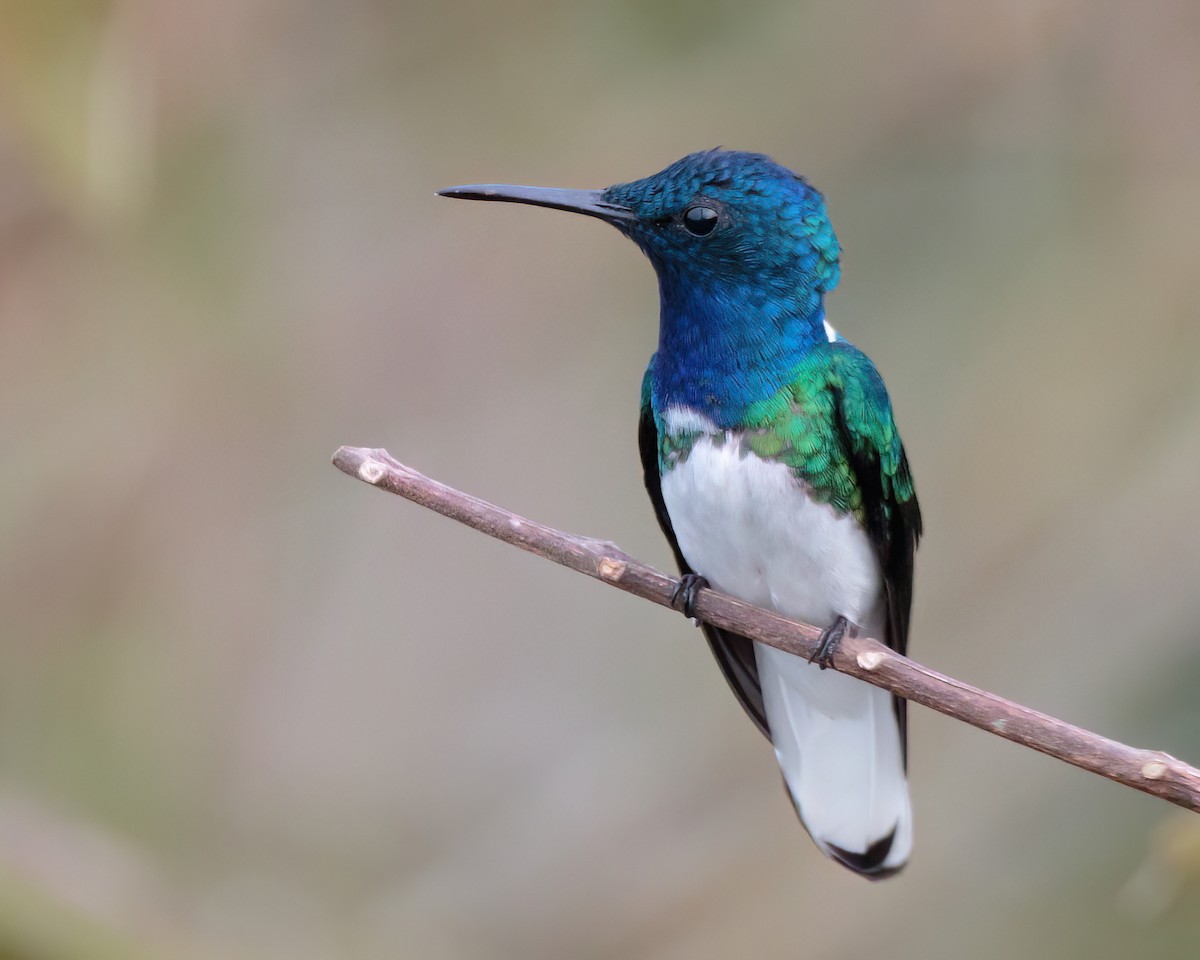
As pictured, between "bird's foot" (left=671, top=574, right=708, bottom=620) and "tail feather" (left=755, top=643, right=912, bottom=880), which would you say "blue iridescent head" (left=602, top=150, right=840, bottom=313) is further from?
"tail feather" (left=755, top=643, right=912, bottom=880)

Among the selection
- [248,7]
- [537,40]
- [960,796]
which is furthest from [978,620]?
[248,7]

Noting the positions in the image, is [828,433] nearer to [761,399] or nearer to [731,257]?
[761,399]

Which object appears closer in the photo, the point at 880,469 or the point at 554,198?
the point at 554,198

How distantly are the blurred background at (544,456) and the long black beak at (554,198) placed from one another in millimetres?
930

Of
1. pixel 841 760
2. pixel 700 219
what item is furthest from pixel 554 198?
Answer: pixel 841 760

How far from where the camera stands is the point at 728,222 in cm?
193

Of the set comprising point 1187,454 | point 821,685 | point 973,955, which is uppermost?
point 1187,454

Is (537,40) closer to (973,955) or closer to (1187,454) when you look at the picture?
(1187,454)

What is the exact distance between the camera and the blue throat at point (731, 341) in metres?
1.93

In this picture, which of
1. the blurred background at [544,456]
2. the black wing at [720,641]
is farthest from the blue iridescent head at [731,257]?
the blurred background at [544,456]

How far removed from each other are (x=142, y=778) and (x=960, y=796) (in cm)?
196

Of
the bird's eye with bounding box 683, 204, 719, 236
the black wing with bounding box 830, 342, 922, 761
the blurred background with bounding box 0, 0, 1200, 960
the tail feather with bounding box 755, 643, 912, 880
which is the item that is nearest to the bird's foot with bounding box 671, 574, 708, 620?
the black wing with bounding box 830, 342, 922, 761

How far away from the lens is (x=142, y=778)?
10.5 ft

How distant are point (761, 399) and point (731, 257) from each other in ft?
0.67
